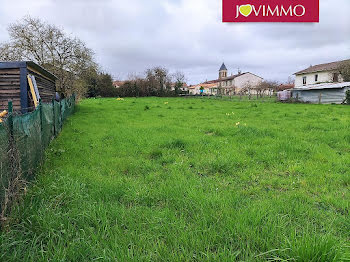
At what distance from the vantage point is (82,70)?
19812 mm

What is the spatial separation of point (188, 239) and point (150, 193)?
1207 millimetres

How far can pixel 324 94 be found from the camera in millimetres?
27375

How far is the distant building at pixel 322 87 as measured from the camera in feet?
85.0

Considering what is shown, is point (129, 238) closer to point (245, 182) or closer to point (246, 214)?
point (246, 214)

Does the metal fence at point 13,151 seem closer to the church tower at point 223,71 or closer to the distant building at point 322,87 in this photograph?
the distant building at point 322,87

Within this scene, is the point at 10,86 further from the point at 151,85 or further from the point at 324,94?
the point at 151,85

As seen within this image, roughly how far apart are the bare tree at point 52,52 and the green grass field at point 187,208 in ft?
52.0

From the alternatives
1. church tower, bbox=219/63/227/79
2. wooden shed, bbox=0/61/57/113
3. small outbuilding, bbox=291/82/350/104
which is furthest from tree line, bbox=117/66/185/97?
church tower, bbox=219/63/227/79

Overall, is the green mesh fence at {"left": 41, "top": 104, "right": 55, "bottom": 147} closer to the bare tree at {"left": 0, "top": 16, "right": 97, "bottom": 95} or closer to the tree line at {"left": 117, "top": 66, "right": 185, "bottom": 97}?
the bare tree at {"left": 0, "top": 16, "right": 97, "bottom": 95}

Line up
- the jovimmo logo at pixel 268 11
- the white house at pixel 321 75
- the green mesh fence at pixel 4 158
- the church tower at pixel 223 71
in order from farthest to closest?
1. the church tower at pixel 223 71
2. the white house at pixel 321 75
3. the jovimmo logo at pixel 268 11
4. the green mesh fence at pixel 4 158

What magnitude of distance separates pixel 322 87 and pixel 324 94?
0.91 meters

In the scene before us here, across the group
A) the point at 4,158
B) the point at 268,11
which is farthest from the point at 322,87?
the point at 4,158

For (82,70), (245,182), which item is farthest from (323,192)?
(82,70)

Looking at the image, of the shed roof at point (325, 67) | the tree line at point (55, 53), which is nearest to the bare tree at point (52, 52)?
the tree line at point (55, 53)
